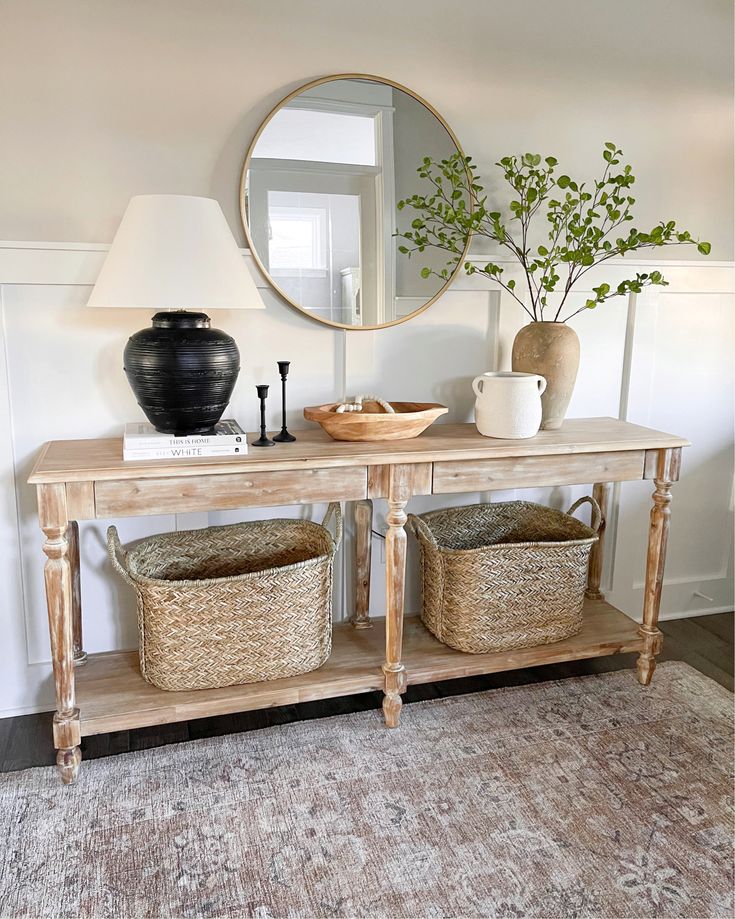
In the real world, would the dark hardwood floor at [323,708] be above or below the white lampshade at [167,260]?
below

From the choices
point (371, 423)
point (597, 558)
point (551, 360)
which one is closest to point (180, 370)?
point (371, 423)

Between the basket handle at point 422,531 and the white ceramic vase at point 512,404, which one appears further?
the basket handle at point 422,531

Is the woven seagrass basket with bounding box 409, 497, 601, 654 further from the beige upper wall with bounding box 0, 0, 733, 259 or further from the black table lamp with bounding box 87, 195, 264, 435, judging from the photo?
the beige upper wall with bounding box 0, 0, 733, 259

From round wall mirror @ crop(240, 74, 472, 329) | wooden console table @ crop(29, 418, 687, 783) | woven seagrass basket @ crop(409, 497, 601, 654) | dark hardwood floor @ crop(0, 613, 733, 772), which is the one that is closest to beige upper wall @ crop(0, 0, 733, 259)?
round wall mirror @ crop(240, 74, 472, 329)

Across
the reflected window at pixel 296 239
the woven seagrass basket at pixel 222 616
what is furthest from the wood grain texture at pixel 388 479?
the reflected window at pixel 296 239

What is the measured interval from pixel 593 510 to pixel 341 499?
107 cm

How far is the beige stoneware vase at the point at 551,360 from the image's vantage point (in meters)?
2.24

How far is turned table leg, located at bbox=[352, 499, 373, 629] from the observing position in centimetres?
243

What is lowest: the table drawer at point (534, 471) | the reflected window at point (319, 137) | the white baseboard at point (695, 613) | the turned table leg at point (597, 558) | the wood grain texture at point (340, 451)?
the white baseboard at point (695, 613)

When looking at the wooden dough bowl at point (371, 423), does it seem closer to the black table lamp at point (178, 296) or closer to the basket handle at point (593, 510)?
the black table lamp at point (178, 296)

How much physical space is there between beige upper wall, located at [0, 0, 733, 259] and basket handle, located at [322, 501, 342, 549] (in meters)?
0.87

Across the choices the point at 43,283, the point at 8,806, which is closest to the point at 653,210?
the point at 43,283

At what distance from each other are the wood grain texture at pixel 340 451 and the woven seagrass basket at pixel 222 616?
27 centimetres

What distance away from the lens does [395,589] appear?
2.09 metres
